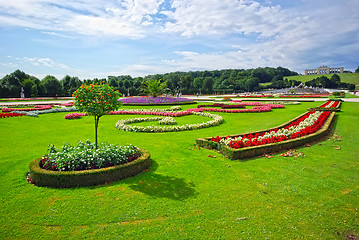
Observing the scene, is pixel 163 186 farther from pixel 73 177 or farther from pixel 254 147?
pixel 254 147

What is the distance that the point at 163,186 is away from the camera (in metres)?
4.59

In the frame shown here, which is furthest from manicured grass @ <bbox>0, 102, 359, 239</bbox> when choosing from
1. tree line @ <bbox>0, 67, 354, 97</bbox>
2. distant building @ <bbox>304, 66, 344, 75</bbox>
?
distant building @ <bbox>304, 66, 344, 75</bbox>

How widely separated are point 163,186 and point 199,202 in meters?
0.95

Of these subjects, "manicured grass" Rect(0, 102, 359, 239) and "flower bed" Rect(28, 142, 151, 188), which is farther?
"flower bed" Rect(28, 142, 151, 188)

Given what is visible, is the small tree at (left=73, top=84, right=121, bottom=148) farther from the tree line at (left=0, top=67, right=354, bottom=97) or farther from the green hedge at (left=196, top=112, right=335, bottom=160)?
the green hedge at (left=196, top=112, right=335, bottom=160)

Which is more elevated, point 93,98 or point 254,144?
point 93,98

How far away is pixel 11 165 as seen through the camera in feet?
18.5

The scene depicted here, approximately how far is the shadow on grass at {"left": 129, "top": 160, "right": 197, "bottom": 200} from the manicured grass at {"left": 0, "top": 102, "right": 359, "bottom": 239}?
0.06 ft

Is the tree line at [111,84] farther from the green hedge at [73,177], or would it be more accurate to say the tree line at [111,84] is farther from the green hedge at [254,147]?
the green hedge at [254,147]

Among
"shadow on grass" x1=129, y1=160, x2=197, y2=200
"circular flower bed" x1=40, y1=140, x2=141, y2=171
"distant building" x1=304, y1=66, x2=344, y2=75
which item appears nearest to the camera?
"shadow on grass" x1=129, y1=160, x2=197, y2=200

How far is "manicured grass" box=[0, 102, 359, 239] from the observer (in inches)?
127

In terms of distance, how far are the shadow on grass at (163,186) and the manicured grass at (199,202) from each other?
0.06 feet

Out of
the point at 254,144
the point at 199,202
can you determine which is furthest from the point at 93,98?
the point at 254,144

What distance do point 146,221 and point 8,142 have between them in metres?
7.48
